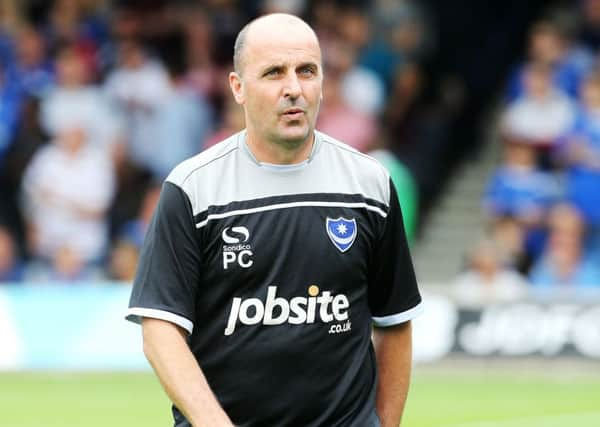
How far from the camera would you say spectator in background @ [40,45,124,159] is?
587 inches

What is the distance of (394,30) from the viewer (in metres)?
16.2

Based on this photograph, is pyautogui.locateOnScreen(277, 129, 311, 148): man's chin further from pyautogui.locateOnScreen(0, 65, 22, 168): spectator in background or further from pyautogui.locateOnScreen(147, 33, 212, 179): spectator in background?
pyautogui.locateOnScreen(0, 65, 22, 168): spectator in background

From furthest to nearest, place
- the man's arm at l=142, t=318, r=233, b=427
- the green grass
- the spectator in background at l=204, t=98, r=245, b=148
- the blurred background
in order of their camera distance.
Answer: the spectator in background at l=204, t=98, r=245, b=148
the blurred background
the green grass
the man's arm at l=142, t=318, r=233, b=427

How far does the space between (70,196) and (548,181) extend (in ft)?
16.4

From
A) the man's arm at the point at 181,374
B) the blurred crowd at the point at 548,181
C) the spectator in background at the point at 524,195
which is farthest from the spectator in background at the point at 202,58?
the man's arm at the point at 181,374

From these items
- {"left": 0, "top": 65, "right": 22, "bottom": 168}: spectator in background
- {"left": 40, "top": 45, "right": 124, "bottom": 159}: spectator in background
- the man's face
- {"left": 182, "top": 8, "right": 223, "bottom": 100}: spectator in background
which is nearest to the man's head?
the man's face

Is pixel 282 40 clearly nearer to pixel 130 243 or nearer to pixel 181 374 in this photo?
pixel 181 374

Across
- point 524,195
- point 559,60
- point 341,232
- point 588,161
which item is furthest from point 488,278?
point 341,232

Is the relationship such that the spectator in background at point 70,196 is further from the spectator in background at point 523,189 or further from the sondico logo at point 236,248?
the sondico logo at point 236,248

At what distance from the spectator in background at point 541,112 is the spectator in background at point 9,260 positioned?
540 cm

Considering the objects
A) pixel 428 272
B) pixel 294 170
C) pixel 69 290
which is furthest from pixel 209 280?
pixel 428 272

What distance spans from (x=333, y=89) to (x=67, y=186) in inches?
119

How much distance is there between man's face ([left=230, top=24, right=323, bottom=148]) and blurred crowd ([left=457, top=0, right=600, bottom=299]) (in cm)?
855

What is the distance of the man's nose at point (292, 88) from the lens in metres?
4.42
